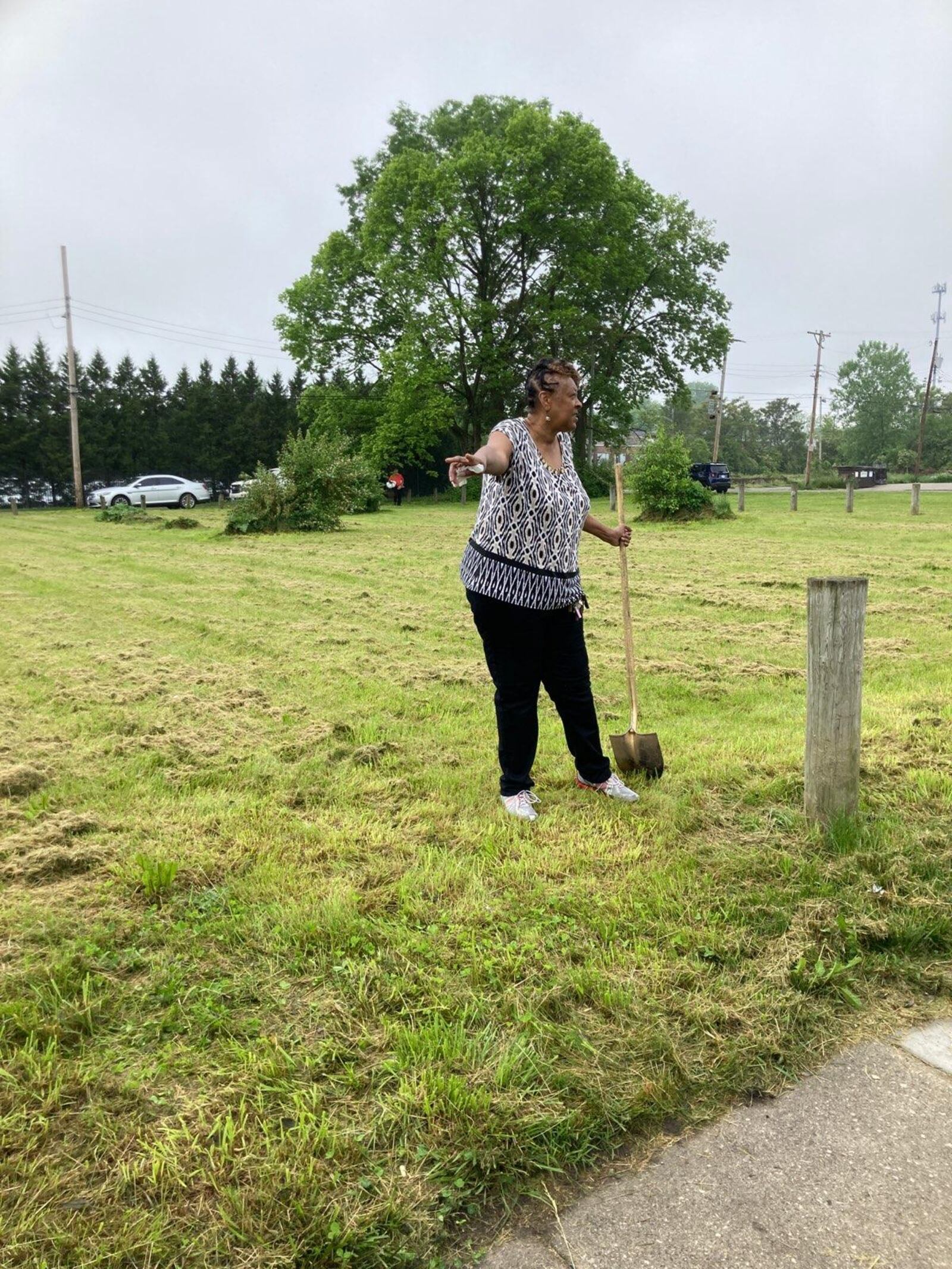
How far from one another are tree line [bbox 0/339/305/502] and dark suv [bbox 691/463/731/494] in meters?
21.5

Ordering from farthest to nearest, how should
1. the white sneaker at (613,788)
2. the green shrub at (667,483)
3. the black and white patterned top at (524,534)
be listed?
the green shrub at (667,483), the white sneaker at (613,788), the black and white patterned top at (524,534)

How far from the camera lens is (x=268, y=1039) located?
2113 mm

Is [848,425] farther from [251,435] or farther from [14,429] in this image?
[14,429]

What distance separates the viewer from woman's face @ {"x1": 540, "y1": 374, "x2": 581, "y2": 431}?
3.43 metres

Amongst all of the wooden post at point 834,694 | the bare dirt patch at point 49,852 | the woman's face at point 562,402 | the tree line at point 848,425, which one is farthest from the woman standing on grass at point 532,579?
the tree line at point 848,425

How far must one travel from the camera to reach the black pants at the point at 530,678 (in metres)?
3.51

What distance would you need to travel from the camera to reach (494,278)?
33438 mm

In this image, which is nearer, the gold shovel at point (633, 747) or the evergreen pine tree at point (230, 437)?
the gold shovel at point (633, 747)

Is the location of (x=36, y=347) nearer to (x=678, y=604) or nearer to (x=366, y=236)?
Answer: (x=366, y=236)

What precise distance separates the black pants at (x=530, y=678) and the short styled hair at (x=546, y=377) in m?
0.87

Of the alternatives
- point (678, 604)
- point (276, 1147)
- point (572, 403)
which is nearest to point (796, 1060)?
point (276, 1147)

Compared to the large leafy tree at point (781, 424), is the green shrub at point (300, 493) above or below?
below

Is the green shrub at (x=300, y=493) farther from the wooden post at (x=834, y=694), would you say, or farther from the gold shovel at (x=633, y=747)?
the wooden post at (x=834, y=694)

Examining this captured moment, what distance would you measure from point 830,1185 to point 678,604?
747cm
